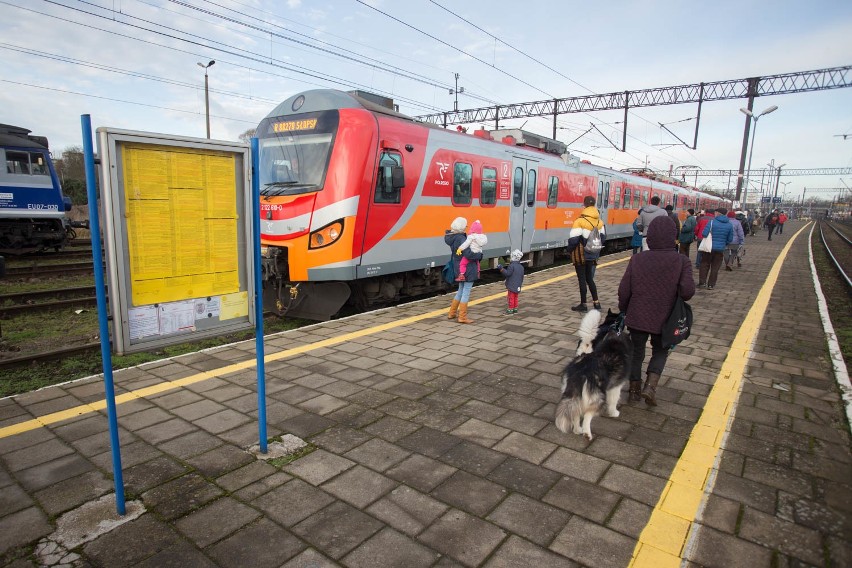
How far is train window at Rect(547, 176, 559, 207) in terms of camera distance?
12538mm

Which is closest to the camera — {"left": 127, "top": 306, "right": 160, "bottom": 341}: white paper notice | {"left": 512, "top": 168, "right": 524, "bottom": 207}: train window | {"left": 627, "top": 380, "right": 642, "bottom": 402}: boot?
{"left": 127, "top": 306, "right": 160, "bottom": 341}: white paper notice

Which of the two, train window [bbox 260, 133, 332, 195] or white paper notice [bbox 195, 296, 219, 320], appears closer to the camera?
white paper notice [bbox 195, 296, 219, 320]

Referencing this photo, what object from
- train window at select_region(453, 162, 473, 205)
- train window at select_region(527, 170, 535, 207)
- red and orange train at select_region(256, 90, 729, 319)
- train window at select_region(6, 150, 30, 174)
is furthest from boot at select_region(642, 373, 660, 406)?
train window at select_region(6, 150, 30, 174)

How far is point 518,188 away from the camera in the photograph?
36.2ft

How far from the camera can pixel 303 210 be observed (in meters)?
6.70

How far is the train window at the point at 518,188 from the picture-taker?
428 inches

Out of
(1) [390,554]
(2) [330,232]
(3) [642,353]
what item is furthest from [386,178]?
(1) [390,554]

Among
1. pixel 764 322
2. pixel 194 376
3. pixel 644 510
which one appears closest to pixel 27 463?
pixel 194 376

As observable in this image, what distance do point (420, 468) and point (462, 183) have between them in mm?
6758

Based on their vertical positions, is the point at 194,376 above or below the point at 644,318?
below

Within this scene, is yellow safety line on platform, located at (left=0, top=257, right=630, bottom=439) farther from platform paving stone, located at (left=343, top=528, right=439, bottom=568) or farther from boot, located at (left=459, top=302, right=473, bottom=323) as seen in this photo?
platform paving stone, located at (left=343, top=528, right=439, bottom=568)

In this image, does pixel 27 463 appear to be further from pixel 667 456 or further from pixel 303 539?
pixel 667 456

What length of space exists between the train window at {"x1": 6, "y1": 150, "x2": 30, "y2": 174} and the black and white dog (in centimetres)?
1659

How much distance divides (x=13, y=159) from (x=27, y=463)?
47.8ft
